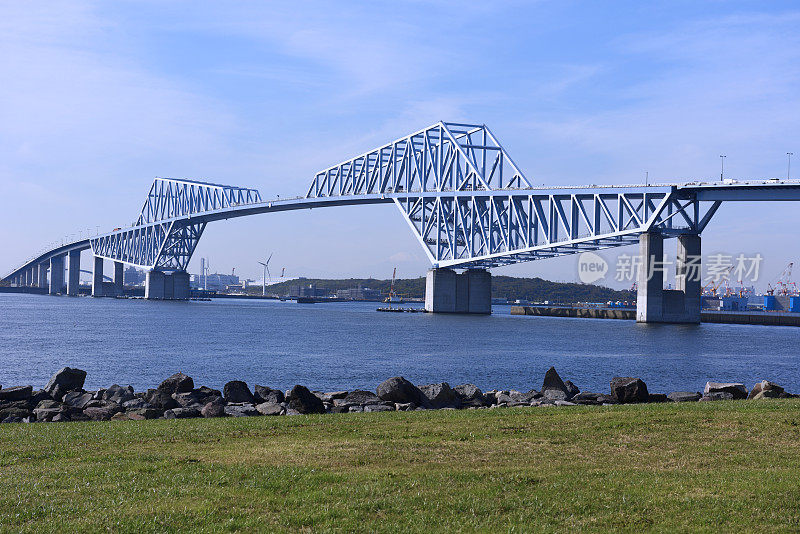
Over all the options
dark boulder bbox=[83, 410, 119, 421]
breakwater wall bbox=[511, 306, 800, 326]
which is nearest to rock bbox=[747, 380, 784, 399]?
dark boulder bbox=[83, 410, 119, 421]

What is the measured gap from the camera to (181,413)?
18938 millimetres

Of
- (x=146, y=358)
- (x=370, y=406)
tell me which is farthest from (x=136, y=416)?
(x=146, y=358)

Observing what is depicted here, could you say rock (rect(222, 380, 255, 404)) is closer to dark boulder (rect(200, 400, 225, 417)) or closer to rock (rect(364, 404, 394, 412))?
dark boulder (rect(200, 400, 225, 417))

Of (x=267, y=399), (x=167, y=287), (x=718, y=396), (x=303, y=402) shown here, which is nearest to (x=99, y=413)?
(x=303, y=402)

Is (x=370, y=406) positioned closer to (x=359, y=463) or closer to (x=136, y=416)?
(x=136, y=416)

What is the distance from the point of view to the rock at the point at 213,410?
18.8 meters

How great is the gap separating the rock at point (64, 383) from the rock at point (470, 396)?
1086cm

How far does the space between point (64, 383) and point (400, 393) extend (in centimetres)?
988

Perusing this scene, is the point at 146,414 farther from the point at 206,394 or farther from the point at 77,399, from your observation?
the point at 77,399

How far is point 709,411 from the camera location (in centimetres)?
1678

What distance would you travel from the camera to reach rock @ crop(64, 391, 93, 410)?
2197cm

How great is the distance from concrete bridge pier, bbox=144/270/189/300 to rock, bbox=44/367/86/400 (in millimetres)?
160880

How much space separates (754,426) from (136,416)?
12.6m

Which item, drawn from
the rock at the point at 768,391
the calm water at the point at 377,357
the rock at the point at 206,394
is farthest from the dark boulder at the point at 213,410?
the rock at the point at 768,391
